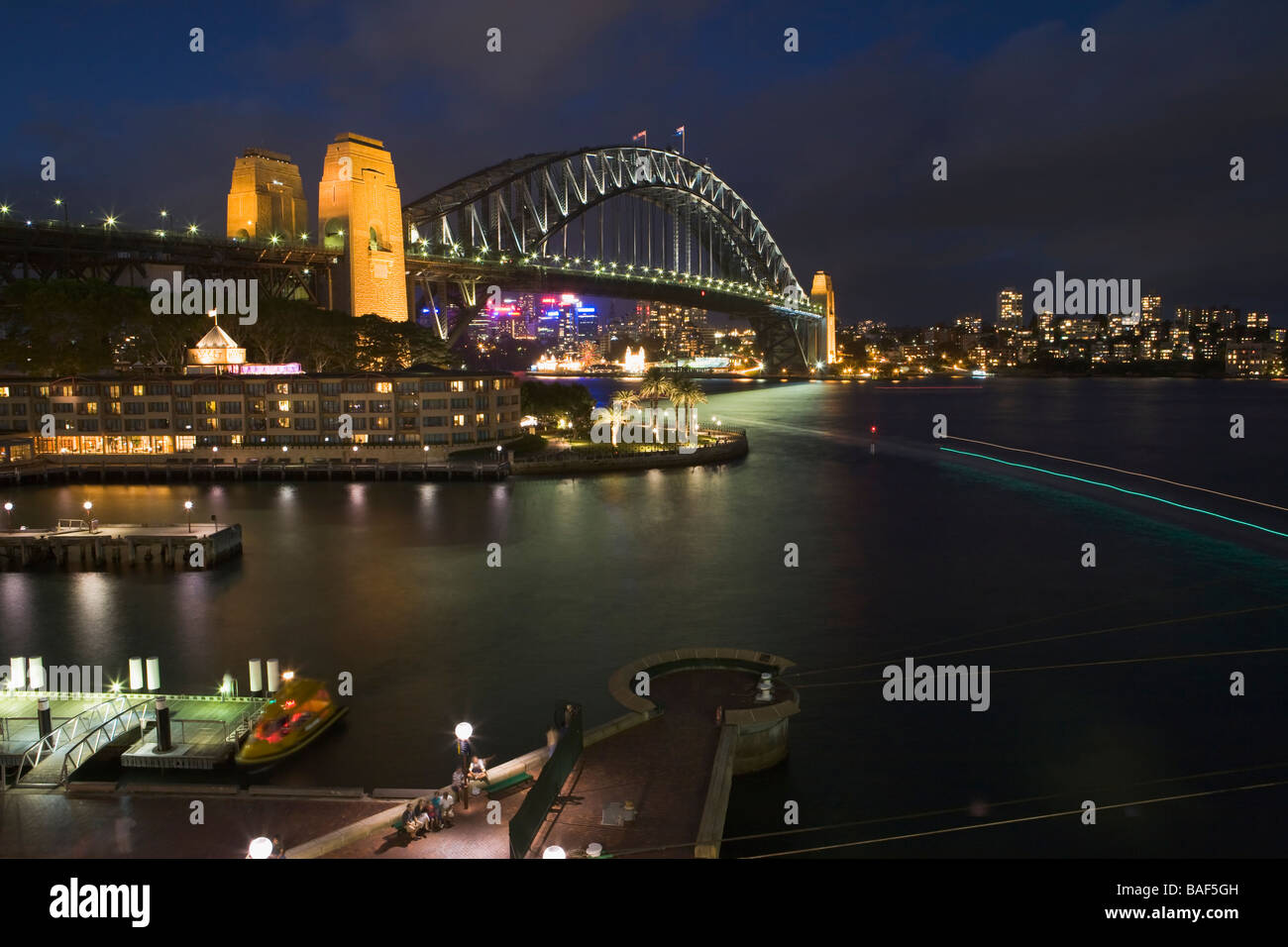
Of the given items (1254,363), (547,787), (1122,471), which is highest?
(1254,363)

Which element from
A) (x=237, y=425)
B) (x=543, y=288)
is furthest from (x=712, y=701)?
(x=543, y=288)

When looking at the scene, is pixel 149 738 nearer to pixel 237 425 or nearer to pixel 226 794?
pixel 226 794

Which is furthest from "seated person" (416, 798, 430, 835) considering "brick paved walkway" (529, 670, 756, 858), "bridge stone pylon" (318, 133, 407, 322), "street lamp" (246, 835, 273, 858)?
"bridge stone pylon" (318, 133, 407, 322)

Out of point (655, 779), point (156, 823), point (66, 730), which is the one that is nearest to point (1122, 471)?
point (655, 779)

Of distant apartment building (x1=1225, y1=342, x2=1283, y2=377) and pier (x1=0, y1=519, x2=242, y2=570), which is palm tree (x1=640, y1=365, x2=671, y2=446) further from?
distant apartment building (x1=1225, y1=342, x2=1283, y2=377)

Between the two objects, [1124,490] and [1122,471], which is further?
[1122,471]

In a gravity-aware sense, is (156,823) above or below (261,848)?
below

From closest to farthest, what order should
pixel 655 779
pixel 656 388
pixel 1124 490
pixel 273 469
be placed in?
1. pixel 655 779
2. pixel 1124 490
3. pixel 273 469
4. pixel 656 388

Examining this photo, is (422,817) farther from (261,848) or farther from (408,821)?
(261,848)
